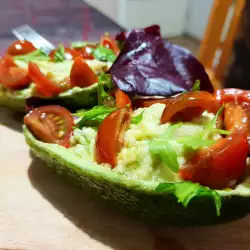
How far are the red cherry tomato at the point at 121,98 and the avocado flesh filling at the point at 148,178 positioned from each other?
10 cm

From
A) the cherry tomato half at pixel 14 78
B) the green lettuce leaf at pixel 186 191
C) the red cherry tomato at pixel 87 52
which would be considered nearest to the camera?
the green lettuce leaf at pixel 186 191

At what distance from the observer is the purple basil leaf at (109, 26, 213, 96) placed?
1.11 m

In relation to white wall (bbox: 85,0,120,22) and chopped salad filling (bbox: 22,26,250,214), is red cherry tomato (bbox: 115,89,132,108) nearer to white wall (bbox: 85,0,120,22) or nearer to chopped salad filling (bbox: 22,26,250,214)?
chopped salad filling (bbox: 22,26,250,214)

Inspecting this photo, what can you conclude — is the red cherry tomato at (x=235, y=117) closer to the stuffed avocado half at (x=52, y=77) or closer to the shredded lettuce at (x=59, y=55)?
the stuffed avocado half at (x=52, y=77)

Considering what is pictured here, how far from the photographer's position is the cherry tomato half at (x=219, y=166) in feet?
2.52

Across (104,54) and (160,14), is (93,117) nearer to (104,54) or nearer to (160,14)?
(104,54)

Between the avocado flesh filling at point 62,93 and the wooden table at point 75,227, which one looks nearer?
the wooden table at point 75,227

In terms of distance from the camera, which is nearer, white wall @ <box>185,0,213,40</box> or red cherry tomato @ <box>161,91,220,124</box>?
red cherry tomato @ <box>161,91,220,124</box>

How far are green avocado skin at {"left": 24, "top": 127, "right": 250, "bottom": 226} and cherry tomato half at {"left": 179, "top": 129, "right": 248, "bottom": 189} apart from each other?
0.04 metres

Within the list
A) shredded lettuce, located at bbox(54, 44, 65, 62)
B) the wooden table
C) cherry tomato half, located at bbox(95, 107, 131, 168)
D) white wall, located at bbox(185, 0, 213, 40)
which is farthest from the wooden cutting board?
white wall, located at bbox(185, 0, 213, 40)

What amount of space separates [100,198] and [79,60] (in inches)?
14.8

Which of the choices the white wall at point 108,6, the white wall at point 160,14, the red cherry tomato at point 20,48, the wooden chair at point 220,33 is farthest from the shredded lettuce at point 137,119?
the white wall at point 160,14

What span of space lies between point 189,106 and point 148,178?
0.18 m

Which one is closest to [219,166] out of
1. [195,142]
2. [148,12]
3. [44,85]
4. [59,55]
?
[195,142]
